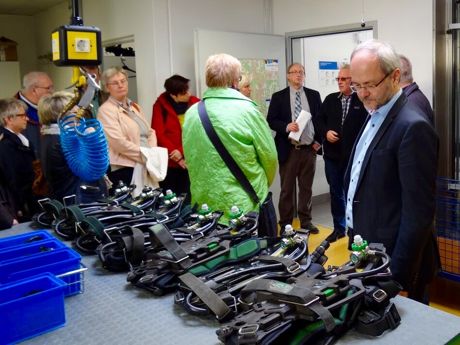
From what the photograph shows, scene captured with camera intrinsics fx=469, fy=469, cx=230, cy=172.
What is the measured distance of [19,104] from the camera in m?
2.85

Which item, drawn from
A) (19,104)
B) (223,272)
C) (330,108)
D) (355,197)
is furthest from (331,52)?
(223,272)

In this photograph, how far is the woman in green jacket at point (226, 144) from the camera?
217 centimetres

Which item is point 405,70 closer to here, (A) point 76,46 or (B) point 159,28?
(A) point 76,46

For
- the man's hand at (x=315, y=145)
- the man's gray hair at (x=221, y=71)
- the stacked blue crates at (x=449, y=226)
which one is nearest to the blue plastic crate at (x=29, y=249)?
the man's gray hair at (x=221, y=71)

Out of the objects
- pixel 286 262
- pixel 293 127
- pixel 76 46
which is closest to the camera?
pixel 286 262

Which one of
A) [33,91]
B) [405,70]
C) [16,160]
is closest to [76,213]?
[16,160]

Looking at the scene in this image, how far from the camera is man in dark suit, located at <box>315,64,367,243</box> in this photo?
365 cm

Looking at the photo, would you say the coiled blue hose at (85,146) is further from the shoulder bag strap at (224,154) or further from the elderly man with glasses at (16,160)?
the elderly man with glasses at (16,160)

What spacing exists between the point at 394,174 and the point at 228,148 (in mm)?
810

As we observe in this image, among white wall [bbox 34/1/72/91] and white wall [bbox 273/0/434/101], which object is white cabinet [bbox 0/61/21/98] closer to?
white wall [bbox 34/1/72/91]

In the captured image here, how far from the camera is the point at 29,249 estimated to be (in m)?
1.42

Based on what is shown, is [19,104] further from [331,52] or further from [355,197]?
[331,52]

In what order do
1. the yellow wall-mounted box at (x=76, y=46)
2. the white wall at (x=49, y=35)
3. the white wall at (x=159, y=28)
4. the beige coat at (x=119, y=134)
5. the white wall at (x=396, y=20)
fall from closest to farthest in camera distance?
the yellow wall-mounted box at (x=76, y=46) → the beige coat at (x=119, y=134) → the white wall at (x=396, y=20) → the white wall at (x=159, y=28) → the white wall at (x=49, y=35)

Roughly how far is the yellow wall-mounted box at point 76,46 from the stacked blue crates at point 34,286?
0.65 m
